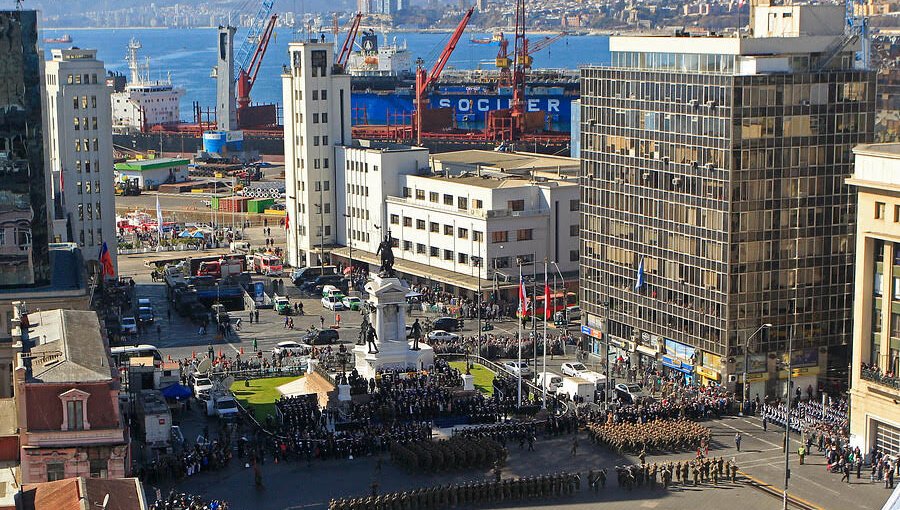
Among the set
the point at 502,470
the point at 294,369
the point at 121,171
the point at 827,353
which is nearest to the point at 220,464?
the point at 502,470

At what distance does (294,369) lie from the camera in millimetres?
84375

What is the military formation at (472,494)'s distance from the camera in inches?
2317

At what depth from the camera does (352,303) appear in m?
103

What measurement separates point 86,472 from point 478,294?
165ft

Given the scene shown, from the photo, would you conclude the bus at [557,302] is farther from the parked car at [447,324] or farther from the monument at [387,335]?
the monument at [387,335]

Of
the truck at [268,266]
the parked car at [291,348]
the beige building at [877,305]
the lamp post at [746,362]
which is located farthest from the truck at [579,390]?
the truck at [268,266]

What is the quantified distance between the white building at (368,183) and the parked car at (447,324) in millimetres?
18115

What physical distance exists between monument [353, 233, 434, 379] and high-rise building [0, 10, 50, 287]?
15975mm

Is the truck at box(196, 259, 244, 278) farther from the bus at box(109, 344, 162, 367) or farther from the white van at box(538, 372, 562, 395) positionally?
the white van at box(538, 372, 562, 395)

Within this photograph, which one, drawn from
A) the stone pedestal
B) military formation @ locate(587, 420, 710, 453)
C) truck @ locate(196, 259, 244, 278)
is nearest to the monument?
the stone pedestal

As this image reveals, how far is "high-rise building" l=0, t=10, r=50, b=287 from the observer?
76.1 m

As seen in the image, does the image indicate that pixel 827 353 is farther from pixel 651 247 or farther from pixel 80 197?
A: pixel 80 197

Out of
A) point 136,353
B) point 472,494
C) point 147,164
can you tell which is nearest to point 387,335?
point 136,353

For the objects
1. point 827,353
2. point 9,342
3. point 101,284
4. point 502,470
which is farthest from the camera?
point 101,284
